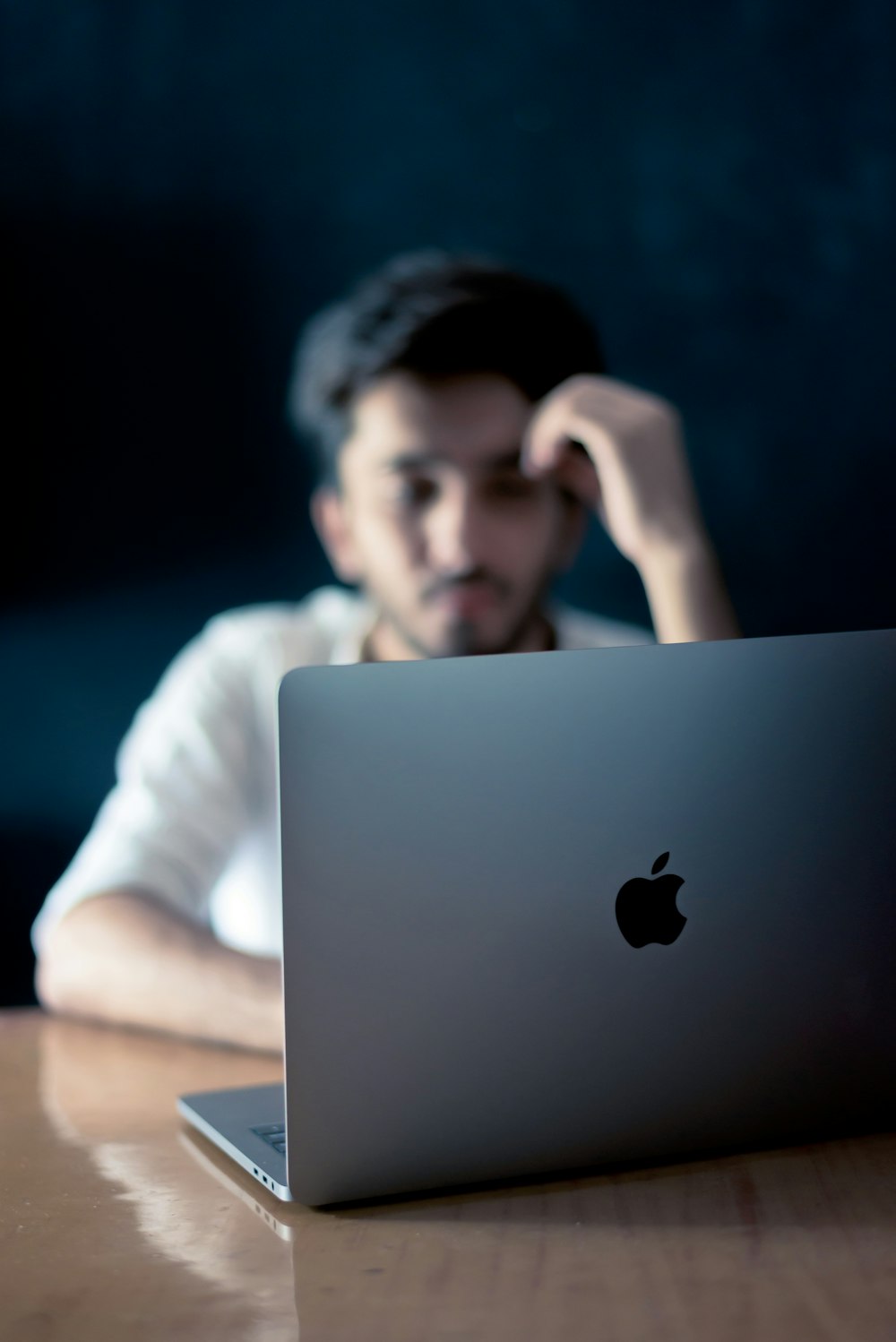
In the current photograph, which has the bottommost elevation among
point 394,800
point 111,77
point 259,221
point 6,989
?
point 6,989

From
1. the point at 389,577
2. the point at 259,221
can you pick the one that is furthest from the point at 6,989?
the point at 259,221

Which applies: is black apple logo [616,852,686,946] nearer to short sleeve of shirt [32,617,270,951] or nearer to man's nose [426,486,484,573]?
short sleeve of shirt [32,617,270,951]

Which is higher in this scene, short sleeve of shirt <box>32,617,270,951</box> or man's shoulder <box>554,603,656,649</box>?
man's shoulder <box>554,603,656,649</box>

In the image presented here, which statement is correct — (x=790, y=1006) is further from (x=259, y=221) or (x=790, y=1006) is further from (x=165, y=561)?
(x=259, y=221)

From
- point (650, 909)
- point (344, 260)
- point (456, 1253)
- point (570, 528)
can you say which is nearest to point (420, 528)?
point (570, 528)

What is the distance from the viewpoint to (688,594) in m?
1.66

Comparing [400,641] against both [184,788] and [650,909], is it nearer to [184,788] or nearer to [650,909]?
[184,788]

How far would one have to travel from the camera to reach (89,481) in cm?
215

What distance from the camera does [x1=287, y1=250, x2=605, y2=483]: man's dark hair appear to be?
1.93 metres

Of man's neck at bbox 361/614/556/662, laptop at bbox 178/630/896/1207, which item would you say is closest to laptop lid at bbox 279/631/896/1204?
laptop at bbox 178/630/896/1207

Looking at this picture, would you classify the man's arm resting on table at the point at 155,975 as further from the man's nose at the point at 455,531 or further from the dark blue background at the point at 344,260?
the dark blue background at the point at 344,260

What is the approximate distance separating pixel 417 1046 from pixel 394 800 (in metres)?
0.13

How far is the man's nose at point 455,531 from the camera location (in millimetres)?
1916

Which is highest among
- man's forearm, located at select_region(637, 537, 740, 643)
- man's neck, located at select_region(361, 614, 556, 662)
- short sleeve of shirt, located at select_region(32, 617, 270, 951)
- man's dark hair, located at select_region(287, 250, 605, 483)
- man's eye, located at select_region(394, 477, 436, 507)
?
man's dark hair, located at select_region(287, 250, 605, 483)
